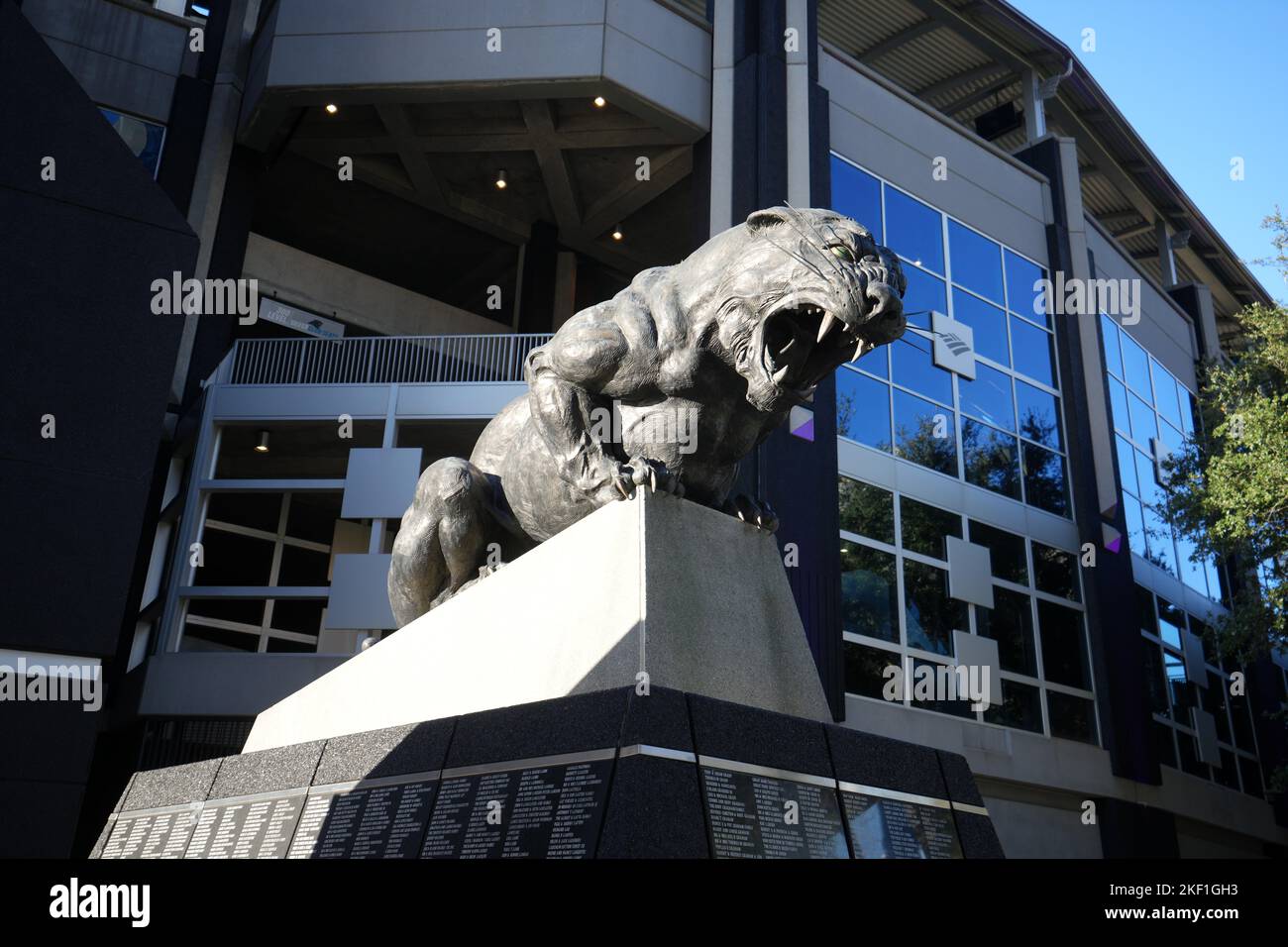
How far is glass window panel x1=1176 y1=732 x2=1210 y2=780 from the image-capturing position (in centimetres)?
2534

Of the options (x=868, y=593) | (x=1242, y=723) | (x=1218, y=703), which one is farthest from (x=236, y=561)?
(x=1242, y=723)

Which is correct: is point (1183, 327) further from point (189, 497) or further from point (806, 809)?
point (806, 809)

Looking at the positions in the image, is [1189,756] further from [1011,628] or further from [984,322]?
[984,322]

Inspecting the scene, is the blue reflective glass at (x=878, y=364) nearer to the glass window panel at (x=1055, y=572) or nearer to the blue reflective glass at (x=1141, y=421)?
the glass window panel at (x=1055, y=572)

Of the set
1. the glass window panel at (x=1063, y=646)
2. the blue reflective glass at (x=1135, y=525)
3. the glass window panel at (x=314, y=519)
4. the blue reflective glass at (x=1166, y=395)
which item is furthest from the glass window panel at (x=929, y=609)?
the glass window panel at (x=314, y=519)

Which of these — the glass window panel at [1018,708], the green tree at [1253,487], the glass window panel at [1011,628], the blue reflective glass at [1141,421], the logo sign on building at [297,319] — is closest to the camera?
the green tree at [1253,487]

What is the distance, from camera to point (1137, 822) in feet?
74.2

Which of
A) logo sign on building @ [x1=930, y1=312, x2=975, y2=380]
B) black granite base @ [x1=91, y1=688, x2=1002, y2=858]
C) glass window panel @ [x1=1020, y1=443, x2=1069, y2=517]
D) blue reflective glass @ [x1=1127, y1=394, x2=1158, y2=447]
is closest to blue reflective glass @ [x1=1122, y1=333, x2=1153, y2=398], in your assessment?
blue reflective glass @ [x1=1127, y1=394, x2=1158, y2=447]

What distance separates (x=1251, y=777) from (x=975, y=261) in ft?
51.5

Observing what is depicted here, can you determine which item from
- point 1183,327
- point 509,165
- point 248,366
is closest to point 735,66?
point 509,165

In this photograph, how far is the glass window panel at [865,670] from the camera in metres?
19.7

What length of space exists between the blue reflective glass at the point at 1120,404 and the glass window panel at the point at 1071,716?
7737 millimetres
